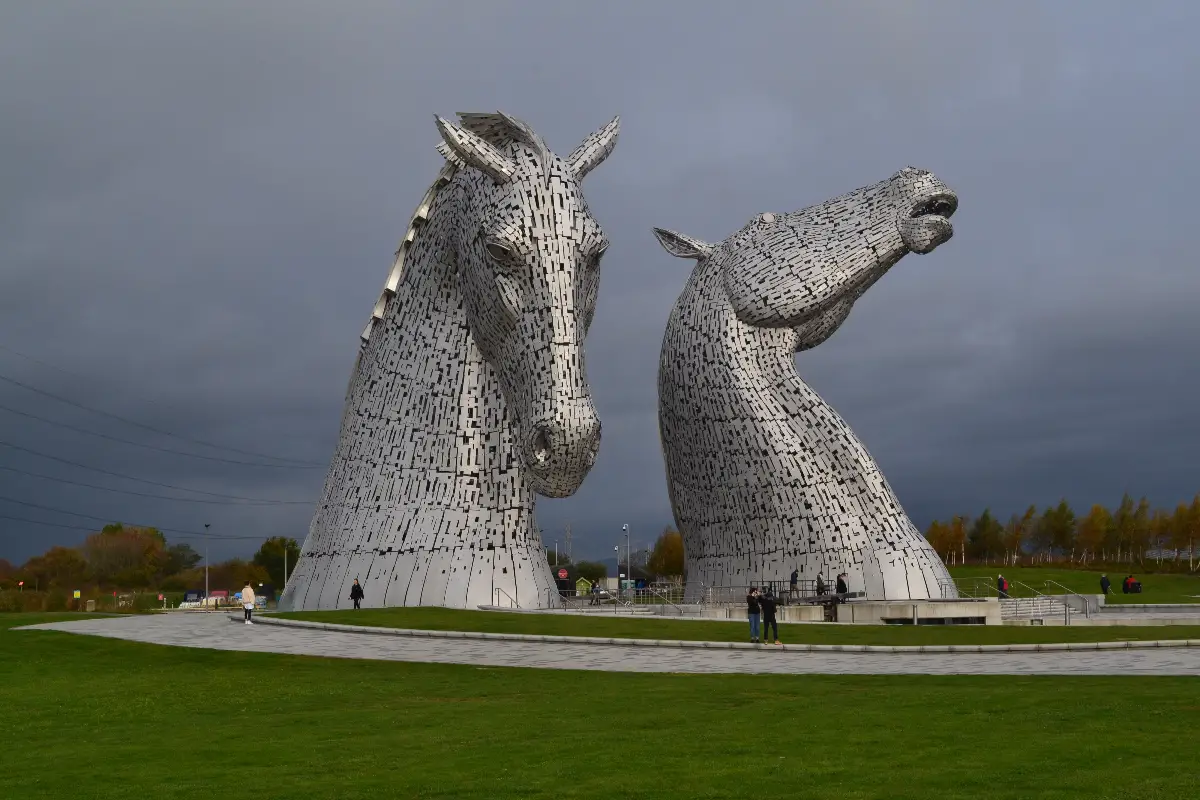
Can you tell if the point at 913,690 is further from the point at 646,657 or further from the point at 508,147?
the point at 508,147

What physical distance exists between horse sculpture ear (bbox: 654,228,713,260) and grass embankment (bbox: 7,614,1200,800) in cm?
1878

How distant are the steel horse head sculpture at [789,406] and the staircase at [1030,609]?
60.9 inches

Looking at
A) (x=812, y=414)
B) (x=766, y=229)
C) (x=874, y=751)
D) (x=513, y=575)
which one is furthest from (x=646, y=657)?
(x=766, y=229)

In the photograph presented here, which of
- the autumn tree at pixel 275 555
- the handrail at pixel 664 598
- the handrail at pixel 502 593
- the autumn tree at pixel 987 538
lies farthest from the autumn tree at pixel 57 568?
the autumn tree at pixel 987 538

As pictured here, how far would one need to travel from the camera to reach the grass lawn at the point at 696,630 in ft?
58.2

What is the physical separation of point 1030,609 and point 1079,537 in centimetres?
6486

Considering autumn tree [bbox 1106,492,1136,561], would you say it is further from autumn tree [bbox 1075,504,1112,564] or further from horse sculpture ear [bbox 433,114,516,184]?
horse sculpture ear [bbox 433,114,516,184]

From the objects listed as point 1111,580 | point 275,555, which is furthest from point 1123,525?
point 275,555

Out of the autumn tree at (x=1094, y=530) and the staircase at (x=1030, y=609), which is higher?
the autumn tree at (x=1094, y=530)

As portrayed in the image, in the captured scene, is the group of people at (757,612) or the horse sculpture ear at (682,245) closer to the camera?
the group of people at (757,612)

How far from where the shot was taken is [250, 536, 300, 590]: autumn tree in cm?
7212

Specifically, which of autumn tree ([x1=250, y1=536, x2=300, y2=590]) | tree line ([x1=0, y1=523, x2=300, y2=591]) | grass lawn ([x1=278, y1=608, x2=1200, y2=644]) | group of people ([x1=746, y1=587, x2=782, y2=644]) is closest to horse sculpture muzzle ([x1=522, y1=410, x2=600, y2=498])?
grass lawn ([x1=278, y1=608, x2=1200, y2=644])

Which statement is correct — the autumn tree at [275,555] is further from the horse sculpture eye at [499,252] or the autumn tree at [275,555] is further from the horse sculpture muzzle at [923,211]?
the horse sculpture eye at [499,252]

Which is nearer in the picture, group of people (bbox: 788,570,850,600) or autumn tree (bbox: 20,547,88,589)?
group of people (bbox: 788,570,850,600)
